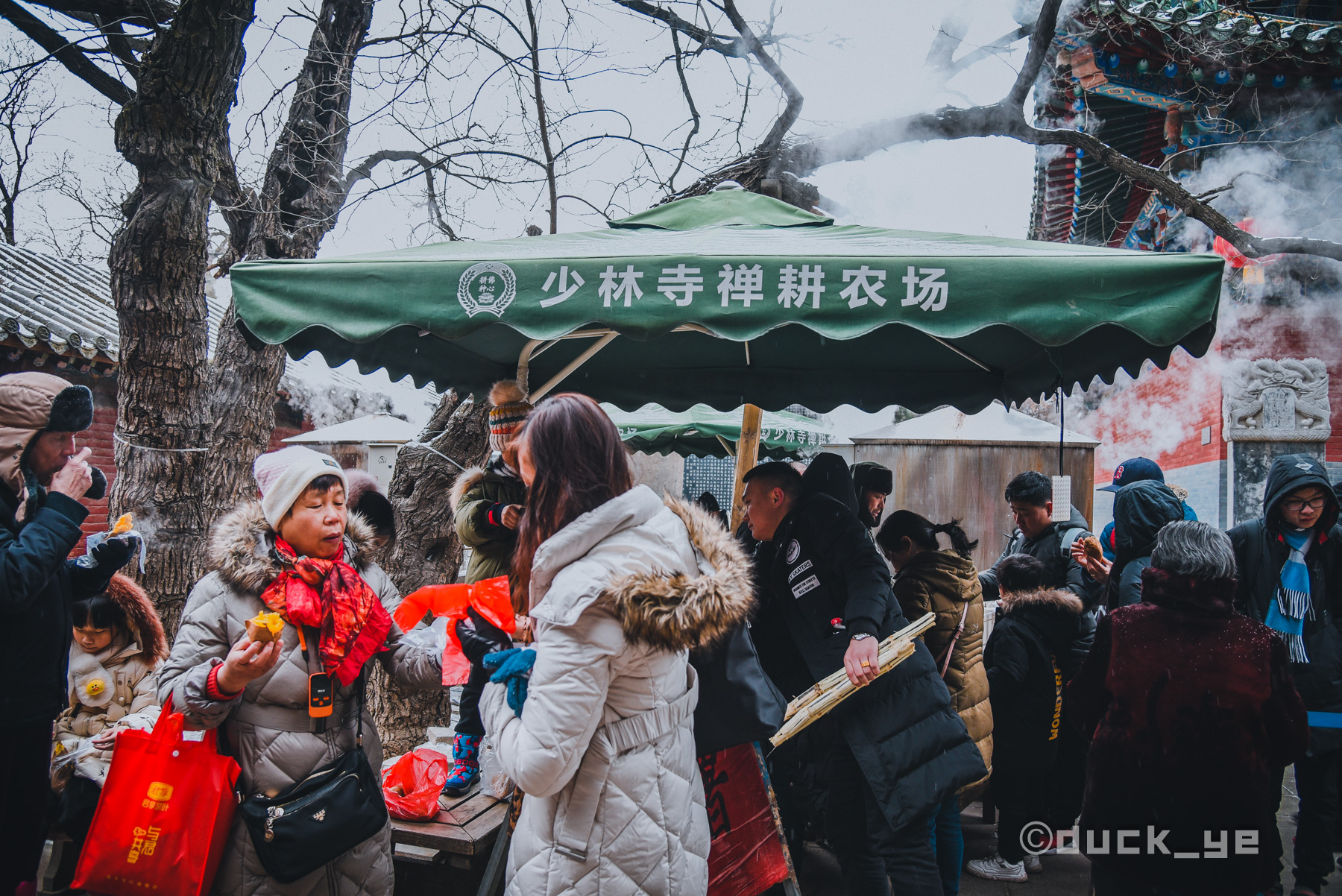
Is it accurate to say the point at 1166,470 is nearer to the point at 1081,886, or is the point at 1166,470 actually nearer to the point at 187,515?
the point at 1081,886

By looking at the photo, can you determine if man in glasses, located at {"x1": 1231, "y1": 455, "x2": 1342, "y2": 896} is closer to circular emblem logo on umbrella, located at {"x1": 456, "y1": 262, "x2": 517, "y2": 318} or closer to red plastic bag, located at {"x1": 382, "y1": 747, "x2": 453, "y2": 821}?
circular emblem logo on umbrella, located at {"x1": 456, "y1": 262, "x2": 517, "y2": 318}

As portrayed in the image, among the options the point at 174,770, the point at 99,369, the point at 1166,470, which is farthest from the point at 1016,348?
the point at 99,369

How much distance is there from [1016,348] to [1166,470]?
6.22 meters

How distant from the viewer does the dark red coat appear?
237 cm

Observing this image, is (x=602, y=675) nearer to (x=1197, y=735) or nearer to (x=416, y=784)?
(x=416, y=784)

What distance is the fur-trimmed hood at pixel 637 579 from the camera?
1661mm

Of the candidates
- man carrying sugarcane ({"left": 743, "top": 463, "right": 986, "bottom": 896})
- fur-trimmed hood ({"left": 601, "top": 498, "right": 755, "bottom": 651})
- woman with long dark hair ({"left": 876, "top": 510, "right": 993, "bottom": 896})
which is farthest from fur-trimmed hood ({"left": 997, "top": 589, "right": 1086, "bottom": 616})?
fur-trimmed hood ({"left": 601, "top": 498, "right": 755, "bottom": 651})

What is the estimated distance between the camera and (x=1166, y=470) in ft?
27.5

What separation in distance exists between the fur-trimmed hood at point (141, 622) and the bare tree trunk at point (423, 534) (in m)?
1.51

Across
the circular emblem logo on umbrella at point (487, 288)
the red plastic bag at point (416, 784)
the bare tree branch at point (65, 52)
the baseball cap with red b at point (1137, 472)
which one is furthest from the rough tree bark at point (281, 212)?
the baseball cap with red b at point (1137, 472)

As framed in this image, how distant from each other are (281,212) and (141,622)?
2751 millimetres

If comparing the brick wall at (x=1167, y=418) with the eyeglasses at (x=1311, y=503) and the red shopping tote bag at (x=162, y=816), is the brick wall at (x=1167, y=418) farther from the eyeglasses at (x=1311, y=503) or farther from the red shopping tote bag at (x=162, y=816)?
the red shopping tote bag at (x=162, y=816)

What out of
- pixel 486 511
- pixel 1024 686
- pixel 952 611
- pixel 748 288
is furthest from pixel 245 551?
pixel 1024 686

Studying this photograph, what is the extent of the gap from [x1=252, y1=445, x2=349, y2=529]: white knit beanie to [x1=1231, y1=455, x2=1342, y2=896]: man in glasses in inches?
147
